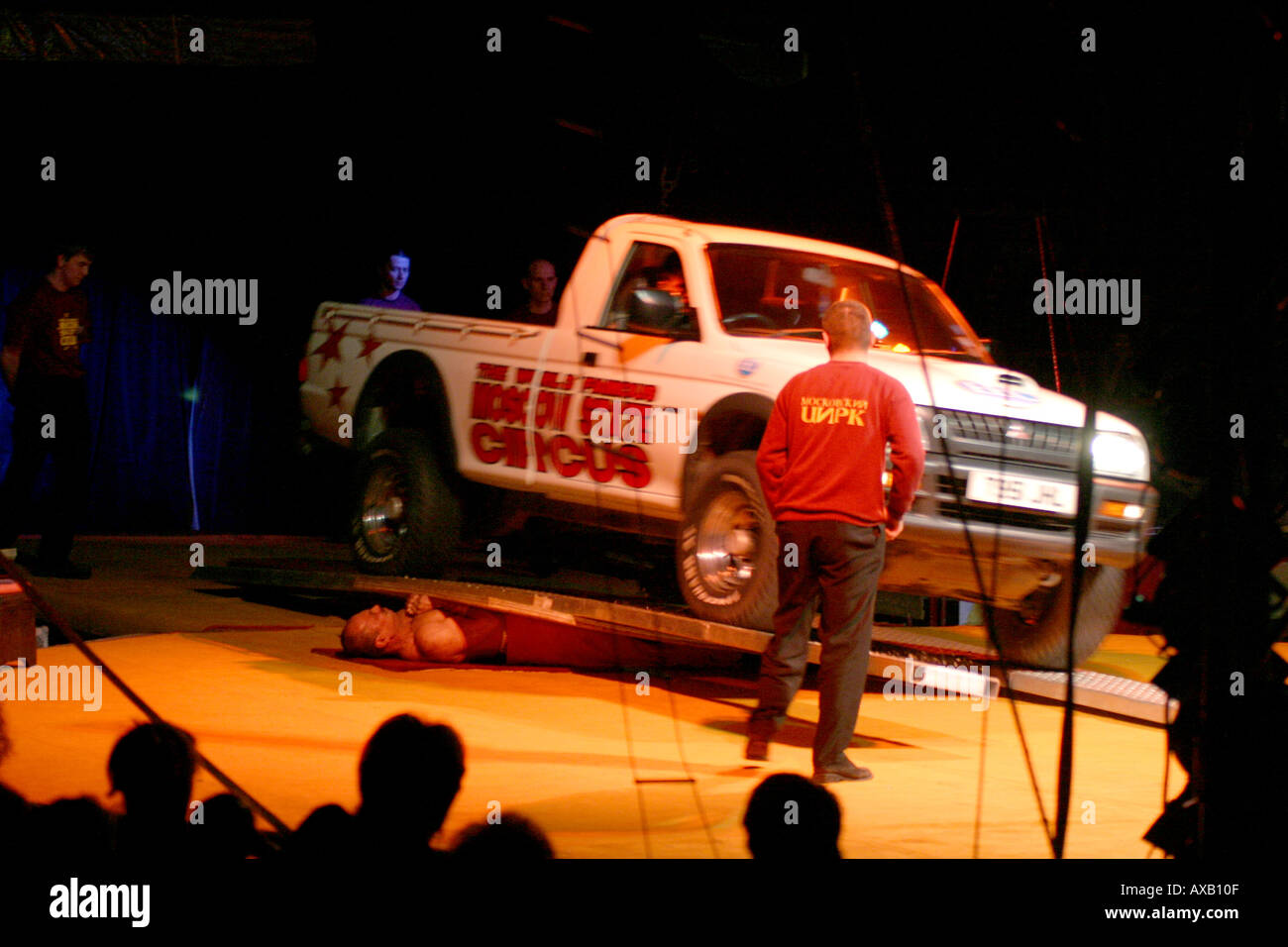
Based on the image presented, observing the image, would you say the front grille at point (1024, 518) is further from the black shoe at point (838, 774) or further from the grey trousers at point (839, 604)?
the black shoe at point (838, 774)

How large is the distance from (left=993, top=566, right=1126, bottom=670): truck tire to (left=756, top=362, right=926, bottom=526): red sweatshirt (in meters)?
1.70

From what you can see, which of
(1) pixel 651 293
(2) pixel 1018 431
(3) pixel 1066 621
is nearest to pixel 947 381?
(2) pixel 1018 431

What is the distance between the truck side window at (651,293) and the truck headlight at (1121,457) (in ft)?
7.39

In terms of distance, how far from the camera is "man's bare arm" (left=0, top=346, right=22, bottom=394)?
941cm

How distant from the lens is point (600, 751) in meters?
Result: 6.26

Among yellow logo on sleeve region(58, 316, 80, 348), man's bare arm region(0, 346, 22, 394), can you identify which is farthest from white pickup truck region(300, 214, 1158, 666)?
man's bare arm region(0, 346, 22, 394)

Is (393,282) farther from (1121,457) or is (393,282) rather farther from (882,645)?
(1121,457)

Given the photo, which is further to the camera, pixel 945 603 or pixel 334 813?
pixel 945 603

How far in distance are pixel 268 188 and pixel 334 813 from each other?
1280cm

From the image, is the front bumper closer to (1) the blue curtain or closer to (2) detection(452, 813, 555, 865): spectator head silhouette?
(2) detection(452, 813, 555, 865): spectator head silhouette

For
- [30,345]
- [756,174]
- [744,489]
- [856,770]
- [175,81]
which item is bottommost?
[856,770]
